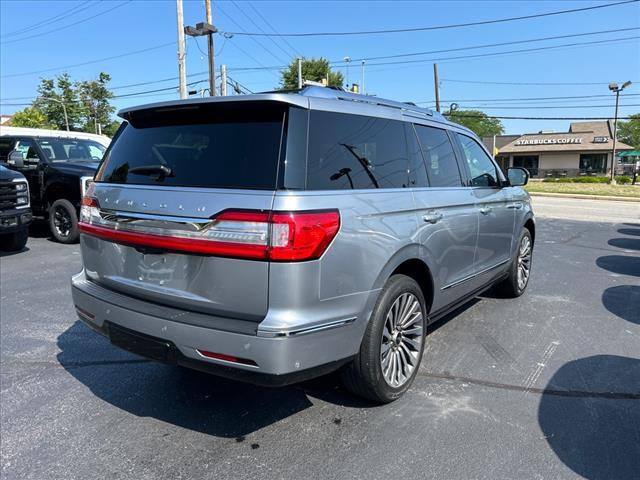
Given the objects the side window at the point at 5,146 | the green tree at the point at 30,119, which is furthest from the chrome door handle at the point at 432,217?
the green tree at the point at 30,119

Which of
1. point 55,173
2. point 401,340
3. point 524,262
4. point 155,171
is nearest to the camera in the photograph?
point 155,171

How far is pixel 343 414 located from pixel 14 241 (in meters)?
7.87

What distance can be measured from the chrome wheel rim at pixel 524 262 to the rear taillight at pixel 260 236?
3.90 metres

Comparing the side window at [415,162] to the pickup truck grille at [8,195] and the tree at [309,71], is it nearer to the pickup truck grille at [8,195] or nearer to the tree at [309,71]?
the pickup truck grille at [8,195]

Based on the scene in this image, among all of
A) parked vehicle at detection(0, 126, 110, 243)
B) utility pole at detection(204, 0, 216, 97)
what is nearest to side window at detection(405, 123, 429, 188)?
parked vehicle at detection(0, 126, 110, 243)

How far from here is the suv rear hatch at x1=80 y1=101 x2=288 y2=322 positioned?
2.47m

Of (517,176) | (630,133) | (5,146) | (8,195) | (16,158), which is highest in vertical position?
(630,133)

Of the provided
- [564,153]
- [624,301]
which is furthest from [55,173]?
[564,153]

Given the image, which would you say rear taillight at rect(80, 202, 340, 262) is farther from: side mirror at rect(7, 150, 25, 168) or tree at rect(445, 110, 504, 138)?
tree at rect(445, 110, 504, 138)

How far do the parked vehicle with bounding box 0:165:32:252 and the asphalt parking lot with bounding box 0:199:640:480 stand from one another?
3.65 m

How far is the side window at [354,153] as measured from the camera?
2.70m

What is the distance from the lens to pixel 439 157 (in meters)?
3.97

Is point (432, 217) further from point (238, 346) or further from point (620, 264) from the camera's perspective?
point (620, 264)

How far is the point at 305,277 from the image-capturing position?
2.46m
